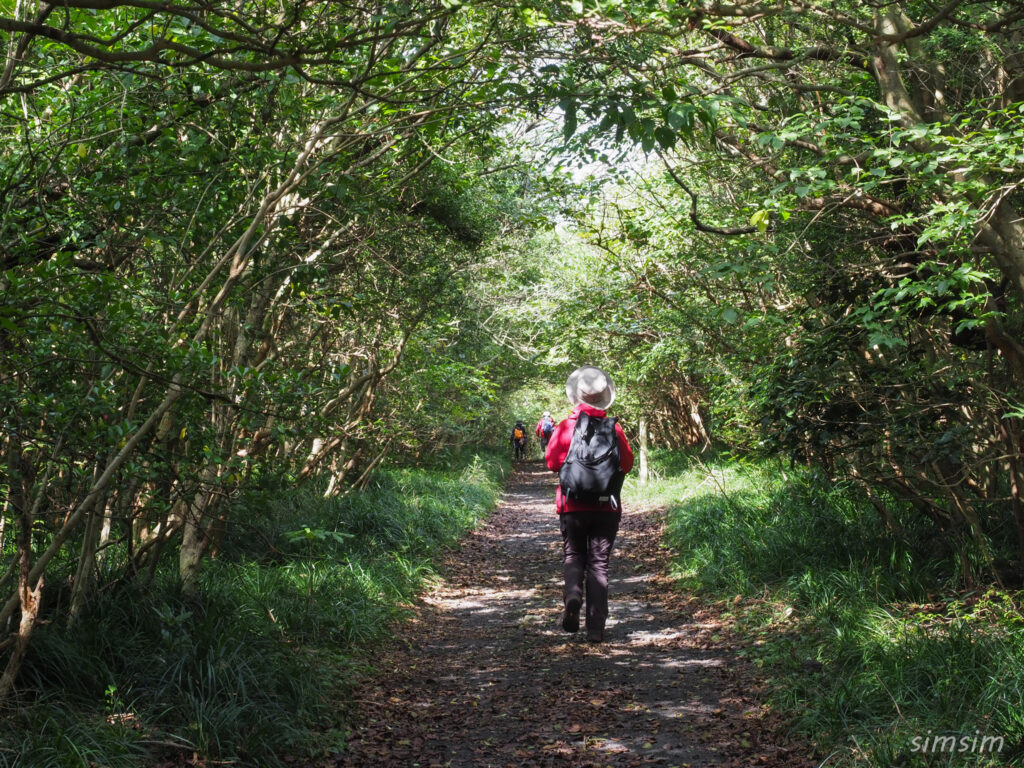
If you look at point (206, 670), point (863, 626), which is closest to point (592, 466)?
point (863, 626)

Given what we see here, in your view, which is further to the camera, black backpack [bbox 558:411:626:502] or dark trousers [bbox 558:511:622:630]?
dark trousers [bbox 558:511:622:630]

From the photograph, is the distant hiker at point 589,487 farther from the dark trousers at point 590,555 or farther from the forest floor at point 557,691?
the forest floor at point 557,691

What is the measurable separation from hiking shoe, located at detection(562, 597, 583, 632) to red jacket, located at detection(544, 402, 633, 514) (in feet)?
2.28

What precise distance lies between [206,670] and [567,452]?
2.97m

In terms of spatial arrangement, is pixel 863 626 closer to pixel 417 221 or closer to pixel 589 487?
pixel 589 487

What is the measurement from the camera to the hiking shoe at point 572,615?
6.36 metres

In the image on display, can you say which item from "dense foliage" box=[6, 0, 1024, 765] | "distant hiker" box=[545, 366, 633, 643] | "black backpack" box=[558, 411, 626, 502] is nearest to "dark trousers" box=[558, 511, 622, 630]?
"distant hiker" box=[545, 366, 633, 643]

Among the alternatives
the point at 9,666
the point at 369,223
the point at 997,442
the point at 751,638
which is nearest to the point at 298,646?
the point at 9,666

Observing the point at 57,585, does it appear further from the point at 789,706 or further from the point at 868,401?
the point at 868,401

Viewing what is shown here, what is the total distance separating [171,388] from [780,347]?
5481 mm

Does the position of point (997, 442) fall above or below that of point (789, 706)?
above

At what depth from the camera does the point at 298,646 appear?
224 inches

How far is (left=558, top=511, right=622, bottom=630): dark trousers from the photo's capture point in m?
6.28

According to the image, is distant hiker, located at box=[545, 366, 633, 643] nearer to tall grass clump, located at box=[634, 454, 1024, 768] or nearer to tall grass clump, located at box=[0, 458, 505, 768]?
tall grass clump, located at box=[634, 454, 1024, 768]
